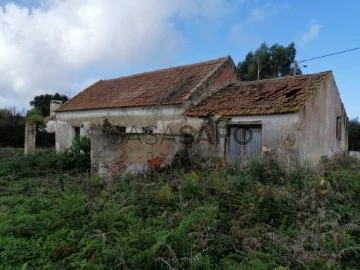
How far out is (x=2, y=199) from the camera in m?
8.22

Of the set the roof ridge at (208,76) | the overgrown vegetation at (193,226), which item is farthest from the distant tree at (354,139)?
the overgrown vegetation at (193,226)

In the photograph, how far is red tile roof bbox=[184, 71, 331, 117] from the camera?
11.8 meters

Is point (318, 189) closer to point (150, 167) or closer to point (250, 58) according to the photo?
point (150, 167)

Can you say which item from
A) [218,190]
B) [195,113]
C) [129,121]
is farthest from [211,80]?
[218,190]

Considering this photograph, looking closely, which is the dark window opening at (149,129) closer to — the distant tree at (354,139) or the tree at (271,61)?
the tree at (271,61)

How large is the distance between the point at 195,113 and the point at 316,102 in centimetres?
439

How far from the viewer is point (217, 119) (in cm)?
1302

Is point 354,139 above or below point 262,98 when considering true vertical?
below

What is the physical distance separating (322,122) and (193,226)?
9.40 m

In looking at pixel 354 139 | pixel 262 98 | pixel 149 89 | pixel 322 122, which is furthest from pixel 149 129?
pixel 354 139

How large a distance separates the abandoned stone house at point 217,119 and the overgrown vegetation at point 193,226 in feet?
8.06

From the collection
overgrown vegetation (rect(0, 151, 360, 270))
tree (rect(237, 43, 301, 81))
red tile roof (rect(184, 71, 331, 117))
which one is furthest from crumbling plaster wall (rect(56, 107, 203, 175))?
tree (rect(237, 43, 301, 81))

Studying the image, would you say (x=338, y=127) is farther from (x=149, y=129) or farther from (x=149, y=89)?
(x=149, y=89)

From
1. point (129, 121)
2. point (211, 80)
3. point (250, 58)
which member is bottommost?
point (129, 121)
